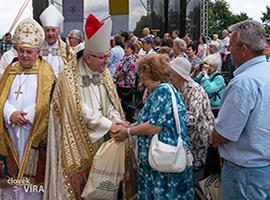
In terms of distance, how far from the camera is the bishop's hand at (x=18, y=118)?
3.74 m

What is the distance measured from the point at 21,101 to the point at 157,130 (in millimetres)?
1167

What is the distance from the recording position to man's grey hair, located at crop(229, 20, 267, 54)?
2.83 m

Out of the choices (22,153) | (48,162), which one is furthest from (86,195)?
(22,153)

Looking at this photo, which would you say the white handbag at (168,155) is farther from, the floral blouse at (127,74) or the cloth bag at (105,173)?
the floral blouse at (127,74)

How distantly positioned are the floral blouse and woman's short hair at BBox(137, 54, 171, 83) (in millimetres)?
4253

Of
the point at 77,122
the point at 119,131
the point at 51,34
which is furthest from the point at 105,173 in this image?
the point at 51,34

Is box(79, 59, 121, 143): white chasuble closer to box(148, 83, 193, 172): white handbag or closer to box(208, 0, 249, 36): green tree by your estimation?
box(148, 83, 193, 172): white handbag

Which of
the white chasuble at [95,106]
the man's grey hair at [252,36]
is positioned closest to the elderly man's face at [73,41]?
the white chasuble at [95,106]

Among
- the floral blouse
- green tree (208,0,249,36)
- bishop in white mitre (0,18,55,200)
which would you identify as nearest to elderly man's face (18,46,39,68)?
bishop in white mitre (0,18,55,200)

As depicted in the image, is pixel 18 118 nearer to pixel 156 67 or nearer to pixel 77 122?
pixel 77 122

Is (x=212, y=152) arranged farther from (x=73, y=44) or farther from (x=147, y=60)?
(x=73, y=44)

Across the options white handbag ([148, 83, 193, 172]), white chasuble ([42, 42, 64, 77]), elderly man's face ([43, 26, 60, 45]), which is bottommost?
white handbag ([148, 83, 193, 172])

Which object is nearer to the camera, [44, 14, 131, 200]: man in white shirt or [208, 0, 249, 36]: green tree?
[44, 14, 131, 200]: man in white shirt

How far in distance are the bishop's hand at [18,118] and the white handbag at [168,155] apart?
104 centimetres
